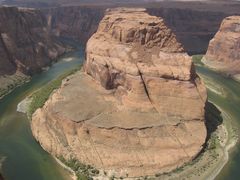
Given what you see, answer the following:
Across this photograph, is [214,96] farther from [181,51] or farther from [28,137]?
[28,137]

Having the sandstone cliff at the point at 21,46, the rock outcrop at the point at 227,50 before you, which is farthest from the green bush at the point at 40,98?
the rock outcrop at the point at 227,50

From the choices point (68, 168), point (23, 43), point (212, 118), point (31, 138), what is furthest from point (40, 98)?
point (23, 43)

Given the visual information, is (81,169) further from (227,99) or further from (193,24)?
(193,24)

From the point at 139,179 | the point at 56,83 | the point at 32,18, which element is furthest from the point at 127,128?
the point at 32,18

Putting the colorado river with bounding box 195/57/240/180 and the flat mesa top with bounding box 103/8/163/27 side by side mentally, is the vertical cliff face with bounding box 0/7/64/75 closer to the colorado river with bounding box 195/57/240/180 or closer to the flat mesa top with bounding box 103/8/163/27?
the flat mesa top with bounding box 103/8/163/27

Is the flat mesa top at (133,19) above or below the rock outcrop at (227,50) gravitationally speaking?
above

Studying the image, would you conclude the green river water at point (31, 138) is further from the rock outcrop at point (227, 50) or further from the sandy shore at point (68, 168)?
the rock outcrop at point (227, 50)
